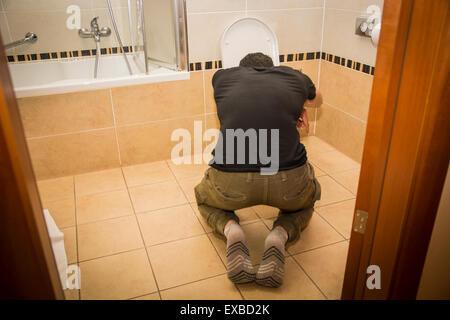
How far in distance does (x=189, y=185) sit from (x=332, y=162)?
3.62 ft

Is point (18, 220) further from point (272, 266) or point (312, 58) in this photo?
point (312, 58)

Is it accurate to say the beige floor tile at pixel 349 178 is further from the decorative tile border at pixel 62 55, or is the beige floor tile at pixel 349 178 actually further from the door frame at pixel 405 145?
the decorative tile border at pixel 62 55

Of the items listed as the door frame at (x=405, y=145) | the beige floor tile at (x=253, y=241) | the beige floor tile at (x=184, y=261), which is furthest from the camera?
the beige floor tile at (x=253, y=241)

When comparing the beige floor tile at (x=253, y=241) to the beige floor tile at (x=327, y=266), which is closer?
the beige floor tile at (x=327, y=266)

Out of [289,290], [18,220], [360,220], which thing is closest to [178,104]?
[289,290]

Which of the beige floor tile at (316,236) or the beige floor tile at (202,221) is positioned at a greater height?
the beige floor tile at (202,221)

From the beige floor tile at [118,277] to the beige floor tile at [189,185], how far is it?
1.89ft

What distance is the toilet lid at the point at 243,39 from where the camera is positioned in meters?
2.72

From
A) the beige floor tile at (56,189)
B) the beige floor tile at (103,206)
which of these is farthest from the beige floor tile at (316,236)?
the beige floor tile at (56,189)

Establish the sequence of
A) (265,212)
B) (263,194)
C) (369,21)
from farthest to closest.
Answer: (369,21) → (265,212) → (263,194)

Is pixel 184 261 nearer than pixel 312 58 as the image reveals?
Yes

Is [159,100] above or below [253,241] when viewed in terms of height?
above

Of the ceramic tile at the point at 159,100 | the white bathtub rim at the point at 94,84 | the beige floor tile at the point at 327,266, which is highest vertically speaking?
the white bathtub rim at the point at 94,84

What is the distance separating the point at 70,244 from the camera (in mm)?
2021
